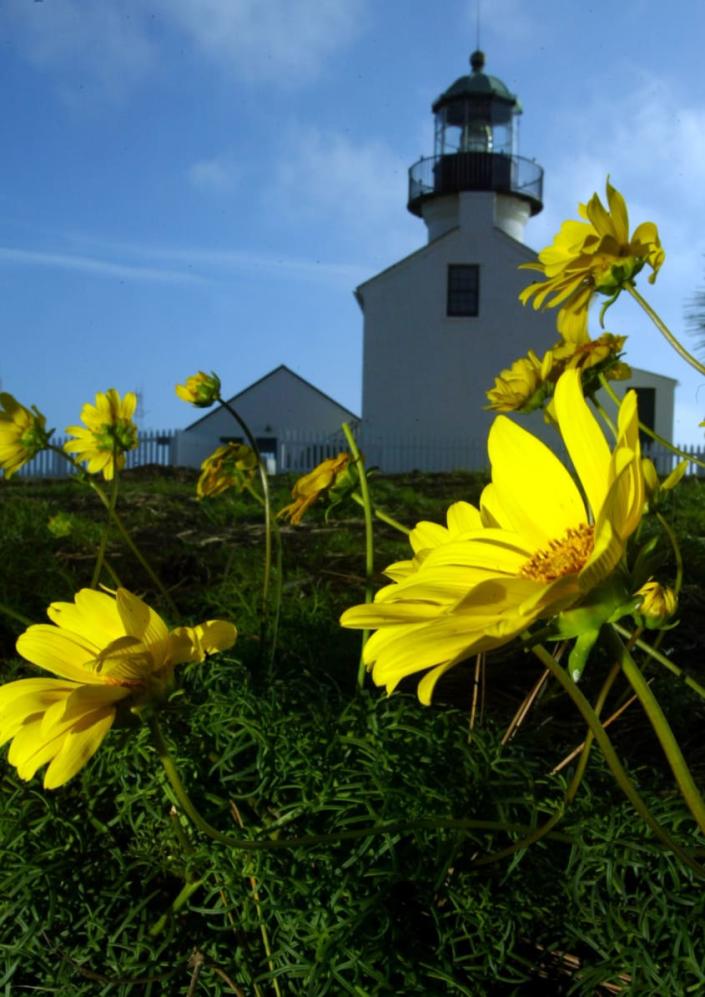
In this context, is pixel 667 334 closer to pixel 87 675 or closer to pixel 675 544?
pixel 675 544

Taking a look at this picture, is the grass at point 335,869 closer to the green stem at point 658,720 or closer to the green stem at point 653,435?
the green stem at point 658,720

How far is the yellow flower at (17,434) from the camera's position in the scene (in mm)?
1484

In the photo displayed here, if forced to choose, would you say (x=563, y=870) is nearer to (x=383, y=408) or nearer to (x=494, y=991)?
(x=494, y=991)

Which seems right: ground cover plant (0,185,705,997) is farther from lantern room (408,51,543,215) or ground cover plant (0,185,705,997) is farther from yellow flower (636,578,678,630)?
lantern room (408,51,543,215)

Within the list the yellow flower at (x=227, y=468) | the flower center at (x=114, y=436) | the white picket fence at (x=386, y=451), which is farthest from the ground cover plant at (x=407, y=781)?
the white picket fence at (x=386, y=451)

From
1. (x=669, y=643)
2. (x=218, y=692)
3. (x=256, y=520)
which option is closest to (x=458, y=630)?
(x=218, y=692)

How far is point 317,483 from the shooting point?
103 cm

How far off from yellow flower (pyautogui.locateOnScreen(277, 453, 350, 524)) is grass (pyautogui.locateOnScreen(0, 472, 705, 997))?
185 mm

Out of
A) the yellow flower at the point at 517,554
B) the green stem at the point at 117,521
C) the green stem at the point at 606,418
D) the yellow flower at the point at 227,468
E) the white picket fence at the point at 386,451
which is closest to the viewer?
the yellow flower at the point at 517,554

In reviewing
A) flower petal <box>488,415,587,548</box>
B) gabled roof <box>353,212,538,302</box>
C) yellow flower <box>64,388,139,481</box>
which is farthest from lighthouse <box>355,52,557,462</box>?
flower petal <box>488,415,587,548</box>

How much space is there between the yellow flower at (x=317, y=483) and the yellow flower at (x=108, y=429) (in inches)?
23.7

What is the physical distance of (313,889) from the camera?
2.41 feet

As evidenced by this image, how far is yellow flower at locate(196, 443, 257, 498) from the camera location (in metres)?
1.43

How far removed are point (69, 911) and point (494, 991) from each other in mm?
370
